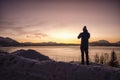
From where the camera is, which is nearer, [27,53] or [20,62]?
[20,62]

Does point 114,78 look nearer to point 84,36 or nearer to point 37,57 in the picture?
point 84,36

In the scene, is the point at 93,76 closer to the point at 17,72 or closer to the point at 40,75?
the point at 40,75

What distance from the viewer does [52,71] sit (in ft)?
43.8

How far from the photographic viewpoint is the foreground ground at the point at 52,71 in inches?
491

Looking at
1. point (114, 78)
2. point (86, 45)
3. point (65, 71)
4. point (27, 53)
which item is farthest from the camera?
point (27, 53)

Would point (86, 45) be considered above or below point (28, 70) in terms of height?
above

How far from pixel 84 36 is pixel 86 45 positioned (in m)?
0.58

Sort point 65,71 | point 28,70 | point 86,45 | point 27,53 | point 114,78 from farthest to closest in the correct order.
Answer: point 27,53
point 86,45
point 28,70
point 65,71
point 114,78

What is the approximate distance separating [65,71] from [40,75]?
4.39ft

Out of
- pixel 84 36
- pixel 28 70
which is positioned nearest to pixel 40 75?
pixel 28 70

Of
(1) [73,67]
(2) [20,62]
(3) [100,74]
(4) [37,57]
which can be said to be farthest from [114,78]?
(4) [37,57]

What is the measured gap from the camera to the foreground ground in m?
12.5

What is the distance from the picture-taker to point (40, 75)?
13281 millimetres

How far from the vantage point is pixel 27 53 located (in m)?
21.0
